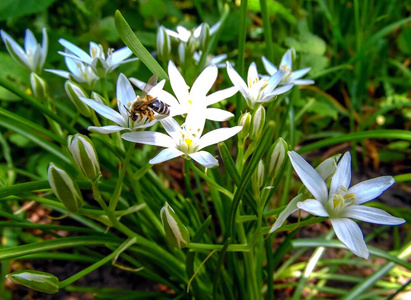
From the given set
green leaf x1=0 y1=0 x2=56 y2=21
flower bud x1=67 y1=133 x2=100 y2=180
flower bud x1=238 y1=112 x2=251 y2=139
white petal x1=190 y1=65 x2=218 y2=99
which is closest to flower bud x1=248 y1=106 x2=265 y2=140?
flower bud x1=238 y1=112 x2=251 y2=139

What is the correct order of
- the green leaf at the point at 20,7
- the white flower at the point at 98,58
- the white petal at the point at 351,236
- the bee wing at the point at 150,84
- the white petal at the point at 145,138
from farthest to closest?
1. the green leaf at the point at 20,7
2. the white flower at the point at 98,58
3. the bee wing at the point at 150,84
4. the white petal at the point at 145,138
5. the white petal at the point at 351,236

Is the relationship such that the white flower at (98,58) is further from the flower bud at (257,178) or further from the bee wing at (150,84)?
the flower bud at (257,178)

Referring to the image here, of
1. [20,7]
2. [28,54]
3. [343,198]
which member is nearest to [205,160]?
[343,198]

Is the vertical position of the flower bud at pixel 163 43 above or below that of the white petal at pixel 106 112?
above

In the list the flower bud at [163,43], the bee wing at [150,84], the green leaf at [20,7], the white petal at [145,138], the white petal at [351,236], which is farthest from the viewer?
the green leaf at [20,7]

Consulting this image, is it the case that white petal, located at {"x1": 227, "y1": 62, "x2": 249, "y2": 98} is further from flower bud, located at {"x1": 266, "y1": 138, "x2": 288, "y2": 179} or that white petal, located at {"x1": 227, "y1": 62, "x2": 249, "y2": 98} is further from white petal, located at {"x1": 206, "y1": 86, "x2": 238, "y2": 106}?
flower bud, located at {"x1": 266, "y1": 138, "x2": 288, "y2": 179}

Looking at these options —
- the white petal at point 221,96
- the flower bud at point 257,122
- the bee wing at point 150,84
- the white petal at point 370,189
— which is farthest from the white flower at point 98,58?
the white petal at point 370,189
